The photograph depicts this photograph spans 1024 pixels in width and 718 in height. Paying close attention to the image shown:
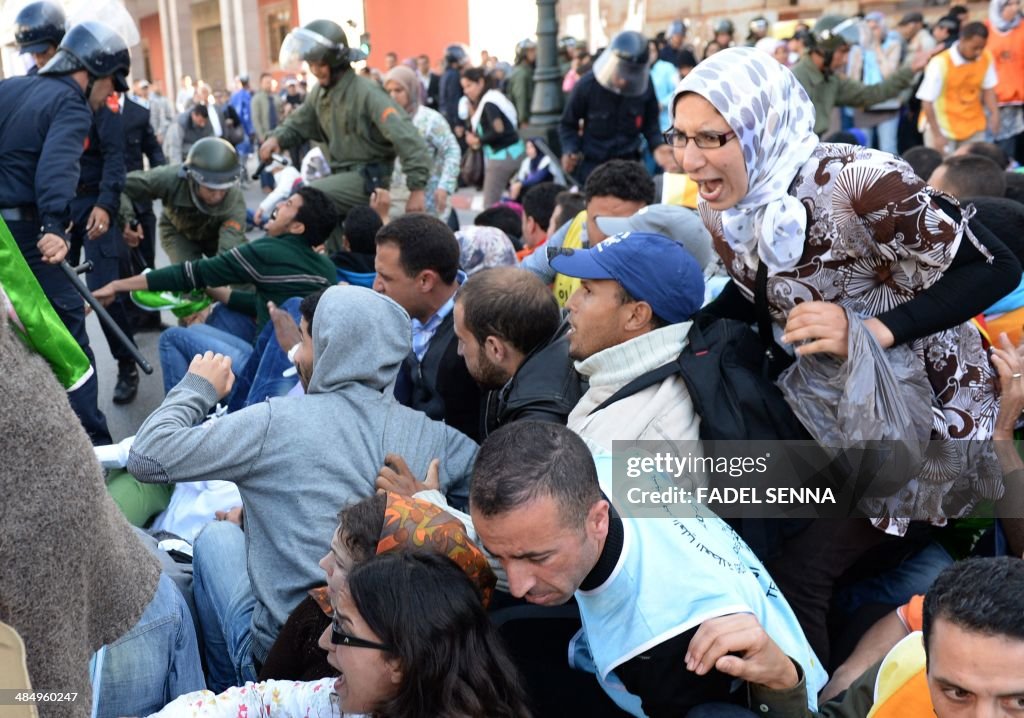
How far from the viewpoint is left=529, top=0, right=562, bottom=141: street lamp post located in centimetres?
1039

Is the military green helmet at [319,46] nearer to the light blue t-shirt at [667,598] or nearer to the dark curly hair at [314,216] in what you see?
the dark curly hair at [314,216]

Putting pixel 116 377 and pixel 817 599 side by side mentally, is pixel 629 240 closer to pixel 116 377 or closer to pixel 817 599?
pixel 817 599

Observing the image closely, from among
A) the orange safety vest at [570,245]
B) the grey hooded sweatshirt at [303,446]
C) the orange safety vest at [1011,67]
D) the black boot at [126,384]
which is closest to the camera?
the grey hooded sweatshirt at [303,446]

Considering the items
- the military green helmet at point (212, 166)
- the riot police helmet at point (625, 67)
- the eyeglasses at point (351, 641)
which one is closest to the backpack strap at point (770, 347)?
the eyeglasses at point (351, 641)

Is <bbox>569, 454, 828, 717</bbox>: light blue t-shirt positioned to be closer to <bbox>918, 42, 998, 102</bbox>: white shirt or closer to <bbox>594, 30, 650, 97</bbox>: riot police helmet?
<bbox>594, 30, 650, 97</bbox>: riot police helmet

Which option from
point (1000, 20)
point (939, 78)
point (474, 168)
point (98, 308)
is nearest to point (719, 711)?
point (98, 308)

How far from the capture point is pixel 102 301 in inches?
213

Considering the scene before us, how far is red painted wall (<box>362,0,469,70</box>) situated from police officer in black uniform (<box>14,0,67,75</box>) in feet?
77.9

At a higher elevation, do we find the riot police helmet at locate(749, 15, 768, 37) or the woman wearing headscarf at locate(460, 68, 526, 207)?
the riot police helmet at locate(749, 15, 768, 37)

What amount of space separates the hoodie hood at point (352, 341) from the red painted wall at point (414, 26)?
86.9 ft

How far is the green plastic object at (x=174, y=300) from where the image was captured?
5156 mm

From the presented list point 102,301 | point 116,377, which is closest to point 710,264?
point 102,301

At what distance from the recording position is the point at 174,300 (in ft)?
16.9

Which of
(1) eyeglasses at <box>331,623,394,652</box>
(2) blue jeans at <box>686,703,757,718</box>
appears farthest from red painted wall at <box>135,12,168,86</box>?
(2) blue jeans at <box>686,703,757,718</box>
